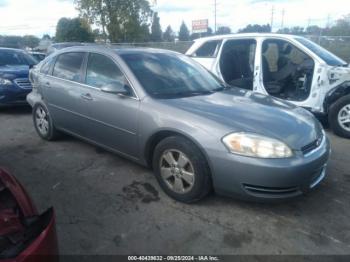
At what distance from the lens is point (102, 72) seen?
4.30 meters

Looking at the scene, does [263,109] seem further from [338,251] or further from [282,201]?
[338,251]

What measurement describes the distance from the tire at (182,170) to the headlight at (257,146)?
351 millimetres

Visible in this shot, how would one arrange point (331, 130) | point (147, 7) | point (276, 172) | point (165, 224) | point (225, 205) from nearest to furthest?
1. point (276, 172)
2. point (165, 224)
3. point (225, 205)
4. point (331, 130)
5. point (147, 7)

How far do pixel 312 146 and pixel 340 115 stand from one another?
2858mm

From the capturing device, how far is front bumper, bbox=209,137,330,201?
299 cm

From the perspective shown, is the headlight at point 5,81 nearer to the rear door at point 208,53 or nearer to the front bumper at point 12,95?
the front bumper at point 12,95

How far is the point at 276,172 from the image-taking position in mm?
2975

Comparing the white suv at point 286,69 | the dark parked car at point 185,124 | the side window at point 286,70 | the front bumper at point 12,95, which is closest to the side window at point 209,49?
the white suv at point 286,69

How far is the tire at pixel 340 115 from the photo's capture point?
224 inches

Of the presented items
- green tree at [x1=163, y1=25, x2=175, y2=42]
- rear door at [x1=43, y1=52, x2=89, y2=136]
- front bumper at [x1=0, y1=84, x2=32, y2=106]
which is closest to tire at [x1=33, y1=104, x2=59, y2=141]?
rear door at [x1=43, y1=52, x2=89, y2=136]

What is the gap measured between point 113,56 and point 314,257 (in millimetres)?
3068

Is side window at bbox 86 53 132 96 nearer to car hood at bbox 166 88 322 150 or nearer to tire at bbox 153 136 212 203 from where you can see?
car hood at bbox 166 88 322 150

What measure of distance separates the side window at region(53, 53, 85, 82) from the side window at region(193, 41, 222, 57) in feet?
10.4

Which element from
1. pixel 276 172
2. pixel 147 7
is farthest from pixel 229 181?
pixel 147 7
